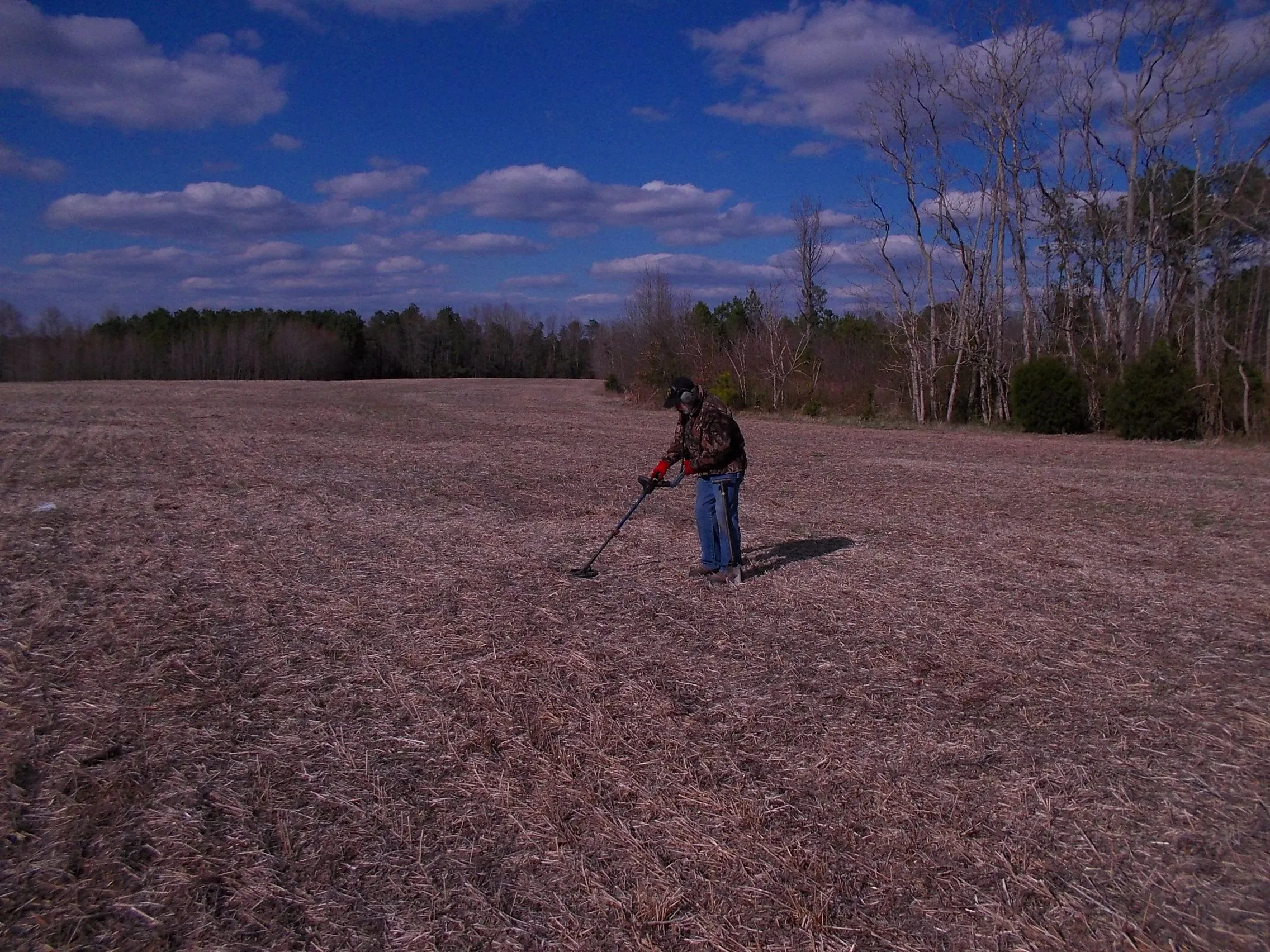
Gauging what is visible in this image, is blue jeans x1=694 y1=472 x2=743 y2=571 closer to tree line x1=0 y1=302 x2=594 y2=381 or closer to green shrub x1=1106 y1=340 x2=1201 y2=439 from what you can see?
green shrub x1=1106 y1=340 x2=1201 y2=439

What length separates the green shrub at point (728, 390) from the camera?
34.0 m

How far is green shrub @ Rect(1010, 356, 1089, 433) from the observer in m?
24.4

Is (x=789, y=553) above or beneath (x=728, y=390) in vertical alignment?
beneath

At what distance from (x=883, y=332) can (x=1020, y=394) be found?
9.98m

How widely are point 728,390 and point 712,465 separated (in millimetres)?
26671

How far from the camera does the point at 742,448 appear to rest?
7.87 metres

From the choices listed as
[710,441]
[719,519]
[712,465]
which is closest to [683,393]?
[710,441]

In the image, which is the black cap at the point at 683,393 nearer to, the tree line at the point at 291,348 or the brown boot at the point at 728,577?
the brown boot at the point at 728,577

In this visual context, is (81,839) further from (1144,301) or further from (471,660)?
(1144,301)

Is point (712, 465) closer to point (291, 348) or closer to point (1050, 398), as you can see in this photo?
point (1050, 398)

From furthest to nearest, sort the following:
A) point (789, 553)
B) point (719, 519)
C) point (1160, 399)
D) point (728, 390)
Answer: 1. point (728, 390)
2. point (1160, 399)
3. point (789, 553)
4. point (719, 519)

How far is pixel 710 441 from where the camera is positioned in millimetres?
7637

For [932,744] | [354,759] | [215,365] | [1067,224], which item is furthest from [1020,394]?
[215,365]

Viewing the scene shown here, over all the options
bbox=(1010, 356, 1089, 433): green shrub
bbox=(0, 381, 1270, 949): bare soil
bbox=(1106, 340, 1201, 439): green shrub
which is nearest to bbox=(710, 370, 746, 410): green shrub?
bbox=(1010, 356, 1089, 433): green shrub
